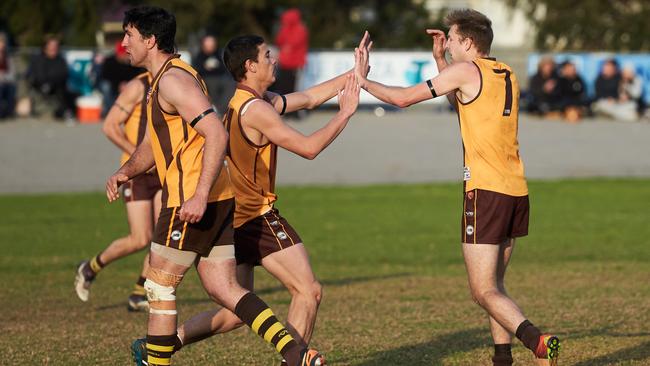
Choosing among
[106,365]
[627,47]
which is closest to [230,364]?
[106,365]

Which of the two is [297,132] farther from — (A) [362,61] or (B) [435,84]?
(B) [435,84]

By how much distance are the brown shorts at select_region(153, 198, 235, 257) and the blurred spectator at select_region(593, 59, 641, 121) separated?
1017 inches

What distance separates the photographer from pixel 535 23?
142 feet

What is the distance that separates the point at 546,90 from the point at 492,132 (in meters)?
24.7

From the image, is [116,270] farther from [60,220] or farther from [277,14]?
[277,14]

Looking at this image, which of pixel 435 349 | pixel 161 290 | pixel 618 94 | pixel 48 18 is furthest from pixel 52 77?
pixel 161 290

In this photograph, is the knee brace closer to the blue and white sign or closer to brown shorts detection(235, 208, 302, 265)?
brown shorts detection(235, 208, 302, 265)

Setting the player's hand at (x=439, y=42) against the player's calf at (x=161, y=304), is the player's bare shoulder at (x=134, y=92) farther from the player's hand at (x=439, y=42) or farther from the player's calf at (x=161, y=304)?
the player's calf at (x=161, y=304)

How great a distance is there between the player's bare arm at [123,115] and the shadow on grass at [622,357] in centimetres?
445

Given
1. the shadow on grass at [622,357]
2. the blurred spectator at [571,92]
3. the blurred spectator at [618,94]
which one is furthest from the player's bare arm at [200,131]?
the blurred spectator at [618,94]

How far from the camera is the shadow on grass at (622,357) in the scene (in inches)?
328

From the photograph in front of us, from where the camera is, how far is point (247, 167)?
7.59 meters

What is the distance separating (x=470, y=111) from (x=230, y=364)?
2.42 metres

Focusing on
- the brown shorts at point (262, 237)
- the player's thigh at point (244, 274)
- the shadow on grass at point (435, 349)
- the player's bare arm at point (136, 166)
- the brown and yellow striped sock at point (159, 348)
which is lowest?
the shadow on grass at point (435, 349)
